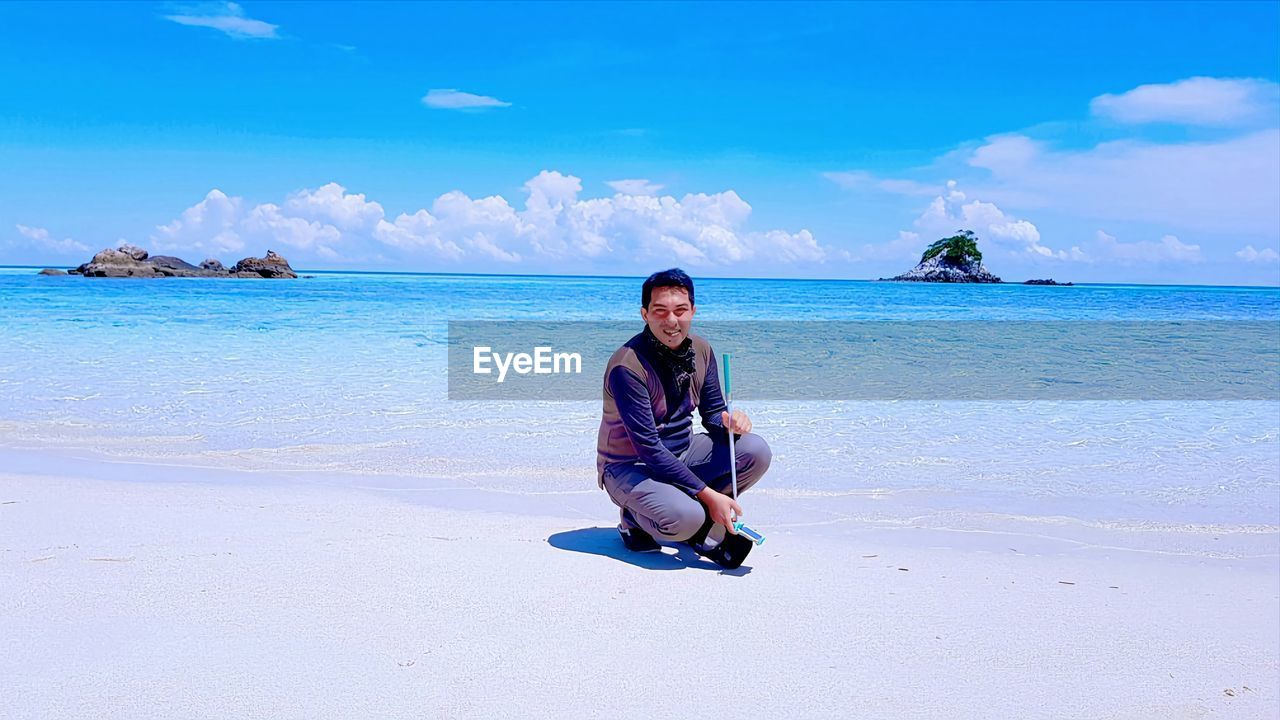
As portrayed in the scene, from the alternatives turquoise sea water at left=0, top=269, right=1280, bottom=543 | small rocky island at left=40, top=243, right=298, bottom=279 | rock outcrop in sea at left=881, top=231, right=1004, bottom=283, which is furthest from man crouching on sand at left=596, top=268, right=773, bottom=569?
rock outcrop in sea at left=881, top=231, right=1004, bottom=283

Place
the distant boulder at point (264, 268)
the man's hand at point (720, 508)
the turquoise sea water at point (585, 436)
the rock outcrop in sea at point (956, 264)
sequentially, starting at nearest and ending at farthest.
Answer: the man's hand at point (720, 508) < the turquoise sea water at point (585, 436) < the distant boulder at point (264, 268) < the rock outcrop in sea at point (956, 264)

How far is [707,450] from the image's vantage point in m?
4.19

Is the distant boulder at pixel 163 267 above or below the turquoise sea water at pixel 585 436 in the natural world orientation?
above

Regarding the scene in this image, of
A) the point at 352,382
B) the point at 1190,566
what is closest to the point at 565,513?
the point at 1190,566

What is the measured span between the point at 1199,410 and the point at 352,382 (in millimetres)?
9852

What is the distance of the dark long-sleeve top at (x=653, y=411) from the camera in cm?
369

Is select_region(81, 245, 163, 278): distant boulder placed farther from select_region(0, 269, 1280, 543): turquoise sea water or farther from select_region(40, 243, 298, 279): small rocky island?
select_region(0, 269, 1280, 543): turquoise sea water

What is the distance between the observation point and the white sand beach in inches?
98.9

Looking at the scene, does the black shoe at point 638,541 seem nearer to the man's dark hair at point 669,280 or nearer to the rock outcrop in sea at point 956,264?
the man's dark hair at point 669,280

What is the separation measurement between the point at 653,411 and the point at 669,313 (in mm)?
518

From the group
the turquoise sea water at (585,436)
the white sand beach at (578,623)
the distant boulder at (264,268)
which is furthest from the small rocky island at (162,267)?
the white sand beach at (578,623)

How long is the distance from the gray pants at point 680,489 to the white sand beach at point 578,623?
0.20 metres

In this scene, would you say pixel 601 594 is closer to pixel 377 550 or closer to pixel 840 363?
pixel 377 550

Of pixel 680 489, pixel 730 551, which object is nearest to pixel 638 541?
pixel 680 489
